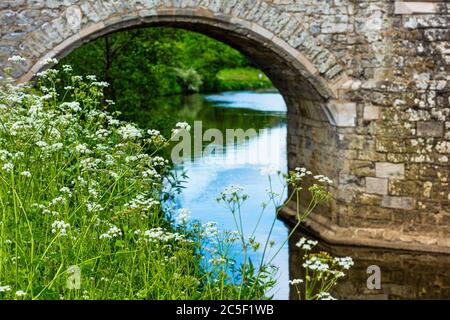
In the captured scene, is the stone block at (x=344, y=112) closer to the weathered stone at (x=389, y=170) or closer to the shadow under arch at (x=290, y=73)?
the shadow under arch at (x=290, y=73)

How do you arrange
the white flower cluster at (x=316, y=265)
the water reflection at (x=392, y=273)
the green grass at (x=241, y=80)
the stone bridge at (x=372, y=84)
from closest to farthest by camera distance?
the white flower cluster at (x=316, y=265)
the water reflection at (x=392, y=273)
the stone bridge at (x=372, y=84)
the green grass at (x=241, y=80)

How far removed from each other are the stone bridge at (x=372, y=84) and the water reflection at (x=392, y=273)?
0.57ft

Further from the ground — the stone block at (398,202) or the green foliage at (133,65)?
the green foliage at (133,65)

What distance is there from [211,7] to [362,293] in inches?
127

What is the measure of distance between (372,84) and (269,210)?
2.73 metres

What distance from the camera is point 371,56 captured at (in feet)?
28.3

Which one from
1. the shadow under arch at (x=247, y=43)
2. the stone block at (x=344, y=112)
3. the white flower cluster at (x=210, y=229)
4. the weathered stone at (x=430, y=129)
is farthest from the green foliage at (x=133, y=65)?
the white flower cluster at (x=210, y=229)

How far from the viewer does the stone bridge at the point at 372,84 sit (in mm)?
8422

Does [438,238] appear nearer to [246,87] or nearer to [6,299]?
[6,299]

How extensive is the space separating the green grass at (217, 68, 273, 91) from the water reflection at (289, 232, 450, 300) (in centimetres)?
2769

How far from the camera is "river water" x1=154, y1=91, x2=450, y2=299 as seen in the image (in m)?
7.52

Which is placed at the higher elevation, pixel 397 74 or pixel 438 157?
pixel 397 74

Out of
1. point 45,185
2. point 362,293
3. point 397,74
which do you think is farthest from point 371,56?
point 45,185

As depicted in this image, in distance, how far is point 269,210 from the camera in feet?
35.3
